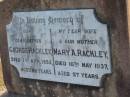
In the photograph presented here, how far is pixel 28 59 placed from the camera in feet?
18.3

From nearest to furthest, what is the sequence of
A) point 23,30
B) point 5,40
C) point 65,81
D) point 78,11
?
point 78,11
point 65,81
point 23,30
point 5,40

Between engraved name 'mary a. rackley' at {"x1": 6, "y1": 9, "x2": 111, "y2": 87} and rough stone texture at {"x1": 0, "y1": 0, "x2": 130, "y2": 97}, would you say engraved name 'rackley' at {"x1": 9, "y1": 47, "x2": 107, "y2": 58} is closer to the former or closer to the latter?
A: engraved name 'mary a. rackley' at {"x1": 6, "y1": 9, "x2": 111, "y2": 87}

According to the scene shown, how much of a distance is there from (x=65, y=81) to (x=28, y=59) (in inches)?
26.2

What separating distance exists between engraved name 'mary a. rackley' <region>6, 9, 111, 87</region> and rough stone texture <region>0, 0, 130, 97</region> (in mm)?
76

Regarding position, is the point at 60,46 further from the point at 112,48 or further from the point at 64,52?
the point at 112,48

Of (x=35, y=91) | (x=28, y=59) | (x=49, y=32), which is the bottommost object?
(x=35, y=91)

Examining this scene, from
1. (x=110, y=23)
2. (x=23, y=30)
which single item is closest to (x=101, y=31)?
(x=110, y=23)

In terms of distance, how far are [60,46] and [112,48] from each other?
0.74 metres

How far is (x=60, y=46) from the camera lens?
513 cm

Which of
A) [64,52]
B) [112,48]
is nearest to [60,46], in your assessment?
[64,52]

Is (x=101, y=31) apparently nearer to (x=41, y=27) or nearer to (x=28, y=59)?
(x=41, y=27)

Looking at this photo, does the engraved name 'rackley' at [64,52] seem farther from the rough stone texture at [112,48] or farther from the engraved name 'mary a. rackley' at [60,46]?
the rough stone texture at [112,48]

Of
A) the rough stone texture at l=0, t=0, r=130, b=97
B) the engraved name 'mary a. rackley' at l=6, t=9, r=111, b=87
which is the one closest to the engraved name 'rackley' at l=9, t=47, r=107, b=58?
the engraved name 'mary a. rackley' at l=6, t=9, r=111, b=87

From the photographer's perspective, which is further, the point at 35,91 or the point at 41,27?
the point at 35,91
